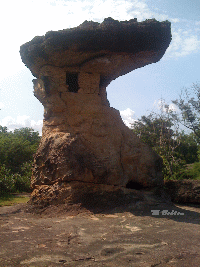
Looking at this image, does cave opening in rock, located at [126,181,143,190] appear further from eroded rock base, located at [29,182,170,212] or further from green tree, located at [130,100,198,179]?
green tree, located at [130,100,198,179]

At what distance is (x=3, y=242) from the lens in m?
2.92

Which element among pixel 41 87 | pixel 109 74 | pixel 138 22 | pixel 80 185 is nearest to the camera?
pixel 80 185

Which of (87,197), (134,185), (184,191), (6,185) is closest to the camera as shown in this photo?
(87,197)

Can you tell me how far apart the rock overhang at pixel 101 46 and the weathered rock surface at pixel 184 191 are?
312 centimetres

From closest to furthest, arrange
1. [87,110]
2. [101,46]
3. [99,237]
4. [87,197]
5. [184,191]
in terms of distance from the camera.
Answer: [99,237]
[87,197]
[101,46]
[87,110]
[184,191]

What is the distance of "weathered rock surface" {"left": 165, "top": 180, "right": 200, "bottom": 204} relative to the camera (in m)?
6.02

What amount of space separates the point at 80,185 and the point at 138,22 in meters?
3.63

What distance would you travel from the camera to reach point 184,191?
6133 mm

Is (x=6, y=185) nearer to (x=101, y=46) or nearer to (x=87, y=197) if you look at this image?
(x=87, y=197)

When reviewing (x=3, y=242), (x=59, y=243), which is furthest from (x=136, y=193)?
(x=3, y=242)

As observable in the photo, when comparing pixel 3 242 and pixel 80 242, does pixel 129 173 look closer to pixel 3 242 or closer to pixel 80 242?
pixel 80 242

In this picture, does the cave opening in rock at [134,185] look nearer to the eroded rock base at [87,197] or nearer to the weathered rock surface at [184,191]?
the eroded rock base at [87,197]

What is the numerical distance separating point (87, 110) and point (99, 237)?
10.1 feet

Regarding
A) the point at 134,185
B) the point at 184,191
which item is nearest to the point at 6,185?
the point at 134,185
